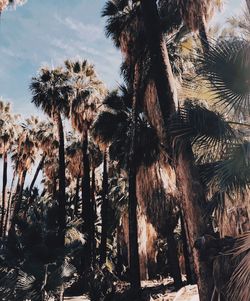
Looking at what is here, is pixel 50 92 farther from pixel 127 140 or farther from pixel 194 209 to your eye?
pixel 194 209

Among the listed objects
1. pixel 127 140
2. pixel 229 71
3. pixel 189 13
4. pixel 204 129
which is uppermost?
pixel 189 13

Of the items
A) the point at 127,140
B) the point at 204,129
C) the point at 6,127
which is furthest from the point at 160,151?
the point at 6,127

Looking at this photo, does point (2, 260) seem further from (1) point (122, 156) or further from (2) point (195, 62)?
(2) point (195, 62)

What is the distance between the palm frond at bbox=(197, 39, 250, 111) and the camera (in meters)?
5.70

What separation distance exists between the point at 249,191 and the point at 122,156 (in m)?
11.4

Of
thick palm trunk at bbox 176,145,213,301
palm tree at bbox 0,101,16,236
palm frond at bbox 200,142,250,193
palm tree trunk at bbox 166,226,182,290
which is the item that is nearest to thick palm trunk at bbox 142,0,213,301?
thick palm trunk at bbox 176,145,213,301

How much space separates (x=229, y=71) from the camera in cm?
577

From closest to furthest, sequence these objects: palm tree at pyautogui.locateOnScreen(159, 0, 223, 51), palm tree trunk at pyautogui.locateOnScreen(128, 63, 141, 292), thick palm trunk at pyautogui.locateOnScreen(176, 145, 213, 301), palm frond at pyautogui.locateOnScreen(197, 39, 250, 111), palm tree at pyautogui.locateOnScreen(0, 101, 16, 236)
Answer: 1. palm frond at pyautogui.locateOnScreen(197, 39, 250, 111)
2. thick palm trunk at pyautogui.locateOnScreen(176, 145, 213, 301)
3. palm tree at pyautogui.locateOnScreen(159, 0, 223, 51)
4. palm tree trunk at pyautogui.locateOnScreen(128, 63, 141, 292)
5. palm tree at pyautogui.locateOnScreen(0, 101, 16, 236)

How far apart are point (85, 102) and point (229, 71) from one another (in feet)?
53.6

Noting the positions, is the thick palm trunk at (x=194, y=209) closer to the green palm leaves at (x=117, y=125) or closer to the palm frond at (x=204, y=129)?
the palm frond at (x=204, y=129)

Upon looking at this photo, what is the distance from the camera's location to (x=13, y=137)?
3181 cm

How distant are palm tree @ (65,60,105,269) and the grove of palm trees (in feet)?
0.24

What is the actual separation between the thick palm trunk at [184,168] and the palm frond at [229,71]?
1.63 meters

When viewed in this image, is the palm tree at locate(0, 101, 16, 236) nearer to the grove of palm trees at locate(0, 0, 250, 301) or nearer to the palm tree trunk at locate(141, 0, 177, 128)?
the grove of palm trees at locate(0, 0, 250, 301)
